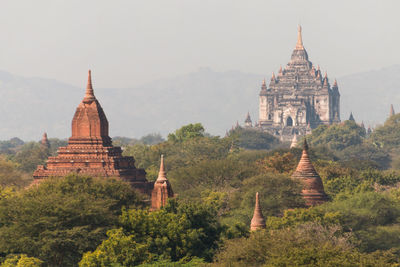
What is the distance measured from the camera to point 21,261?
47031 mm

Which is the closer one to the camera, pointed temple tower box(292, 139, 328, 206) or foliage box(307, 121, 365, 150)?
pointed temple tower box(292, 139, 328, 206)

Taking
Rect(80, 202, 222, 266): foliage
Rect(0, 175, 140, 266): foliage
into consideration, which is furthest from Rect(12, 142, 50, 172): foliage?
Rect(80, 202, 222, 266): foliage

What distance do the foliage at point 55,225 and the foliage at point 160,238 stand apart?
1.22 m

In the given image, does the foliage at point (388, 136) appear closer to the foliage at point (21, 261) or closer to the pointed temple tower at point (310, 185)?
the pointed temple tower at point (310, 185)

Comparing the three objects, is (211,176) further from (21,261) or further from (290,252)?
(290,252)

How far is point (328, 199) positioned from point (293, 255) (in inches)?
1223

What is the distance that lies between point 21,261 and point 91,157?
26.9m

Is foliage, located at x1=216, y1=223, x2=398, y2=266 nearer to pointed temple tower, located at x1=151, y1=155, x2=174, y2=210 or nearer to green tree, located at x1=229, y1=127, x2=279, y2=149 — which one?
pointed temple tower, located at x1=151, y1=155, x2=174, y2=210

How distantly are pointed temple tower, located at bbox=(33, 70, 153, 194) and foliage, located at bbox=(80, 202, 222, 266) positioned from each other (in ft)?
58.0

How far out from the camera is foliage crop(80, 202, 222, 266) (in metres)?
47.7

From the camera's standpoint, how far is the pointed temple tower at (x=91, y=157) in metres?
72.6

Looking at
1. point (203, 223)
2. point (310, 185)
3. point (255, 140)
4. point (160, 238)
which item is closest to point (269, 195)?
point (310, 185)

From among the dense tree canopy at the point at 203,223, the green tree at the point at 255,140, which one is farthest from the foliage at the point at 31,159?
the green tree at the point at 255,140

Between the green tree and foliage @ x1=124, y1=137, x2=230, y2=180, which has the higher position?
the green tree
